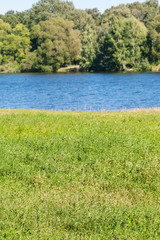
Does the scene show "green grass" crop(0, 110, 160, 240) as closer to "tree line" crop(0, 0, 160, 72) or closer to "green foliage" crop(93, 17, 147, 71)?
"green foliage" crop(93, 17, 147, 71)

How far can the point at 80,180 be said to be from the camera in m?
9.84

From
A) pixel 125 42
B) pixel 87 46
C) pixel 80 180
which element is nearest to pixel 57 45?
pixel 87 46

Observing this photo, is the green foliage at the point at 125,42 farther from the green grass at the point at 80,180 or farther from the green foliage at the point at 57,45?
the green grass at the point at 80,180

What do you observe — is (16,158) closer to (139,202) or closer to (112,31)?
(139,202)

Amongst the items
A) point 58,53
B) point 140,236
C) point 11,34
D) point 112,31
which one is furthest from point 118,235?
point 11,34

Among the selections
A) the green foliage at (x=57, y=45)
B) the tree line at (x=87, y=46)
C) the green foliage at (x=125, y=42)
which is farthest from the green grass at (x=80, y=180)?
the green foliage at (x=57, y=45)

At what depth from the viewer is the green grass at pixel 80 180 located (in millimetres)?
6984

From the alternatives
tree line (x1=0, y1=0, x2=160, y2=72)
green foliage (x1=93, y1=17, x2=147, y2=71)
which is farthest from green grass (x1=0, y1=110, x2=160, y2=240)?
tree line (x1=0, y1=0, x2=160, y2=72)

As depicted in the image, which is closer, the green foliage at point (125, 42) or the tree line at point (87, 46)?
the green foliage at point (125, 42)

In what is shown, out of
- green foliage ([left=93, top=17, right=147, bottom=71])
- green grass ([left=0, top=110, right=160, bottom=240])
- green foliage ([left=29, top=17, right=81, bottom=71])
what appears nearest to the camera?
green grass ([left=0, top=110, right=160, bottom=240])

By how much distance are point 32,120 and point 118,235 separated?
38.1ft

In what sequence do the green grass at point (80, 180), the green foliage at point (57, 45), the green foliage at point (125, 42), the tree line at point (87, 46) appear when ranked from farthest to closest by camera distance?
1. the green foliage at point (57, 45)
2. the tree line at point (87, 46)
3. the green foliage at point (125, 42)
4. the green grass at point (80, 180)

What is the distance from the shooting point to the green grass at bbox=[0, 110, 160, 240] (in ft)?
22.9

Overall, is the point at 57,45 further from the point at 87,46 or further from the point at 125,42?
the point at 125,42
